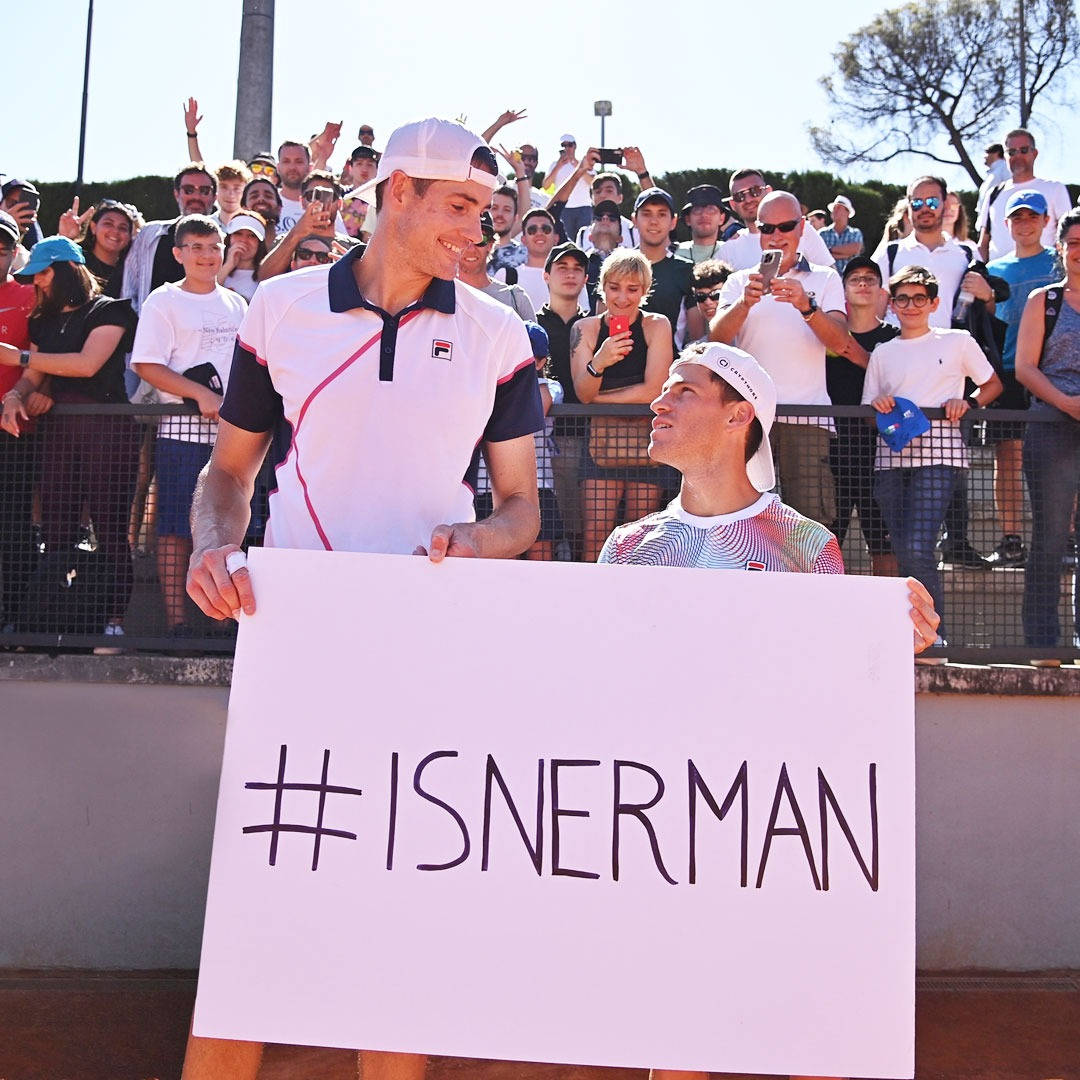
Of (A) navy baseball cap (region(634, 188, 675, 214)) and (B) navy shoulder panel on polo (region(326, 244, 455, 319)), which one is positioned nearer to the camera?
(B) navy shoulder panel on polo (region(326, 244, 455, 319))

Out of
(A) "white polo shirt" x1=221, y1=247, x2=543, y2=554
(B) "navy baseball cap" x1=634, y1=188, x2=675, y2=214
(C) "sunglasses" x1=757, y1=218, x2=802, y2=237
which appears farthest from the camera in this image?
(B) "navy baseball cap" x1=634, y1=188, x2=675, y2=214

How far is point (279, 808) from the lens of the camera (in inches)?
96.0

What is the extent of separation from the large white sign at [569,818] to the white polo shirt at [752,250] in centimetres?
506

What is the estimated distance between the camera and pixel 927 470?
17.8ft

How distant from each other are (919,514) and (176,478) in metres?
3.08

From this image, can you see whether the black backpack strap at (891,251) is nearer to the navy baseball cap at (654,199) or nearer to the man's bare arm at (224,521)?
the navy baseball cap at (654,199)

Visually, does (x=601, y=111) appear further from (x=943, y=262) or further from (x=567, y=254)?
(x=567, y=254)

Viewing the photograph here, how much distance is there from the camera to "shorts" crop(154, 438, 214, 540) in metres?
5.39

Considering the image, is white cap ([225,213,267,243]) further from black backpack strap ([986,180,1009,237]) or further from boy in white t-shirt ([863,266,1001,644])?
black backpack strap ([986,180,1009,237])

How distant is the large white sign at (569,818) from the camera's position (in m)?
2.39

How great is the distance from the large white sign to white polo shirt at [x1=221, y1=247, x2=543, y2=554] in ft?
0.55

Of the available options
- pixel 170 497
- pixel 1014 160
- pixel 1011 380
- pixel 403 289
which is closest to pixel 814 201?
pixel 1014 160

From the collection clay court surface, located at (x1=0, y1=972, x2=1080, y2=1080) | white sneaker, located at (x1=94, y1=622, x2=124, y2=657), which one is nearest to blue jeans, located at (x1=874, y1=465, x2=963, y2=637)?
clay court surface, located at (x1=0, y1=972, x2=1080, y2=1080)

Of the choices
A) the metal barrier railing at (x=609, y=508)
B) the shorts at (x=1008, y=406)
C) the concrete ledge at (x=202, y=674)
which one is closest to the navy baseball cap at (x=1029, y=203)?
the shorts at (x=1008, y=406)
